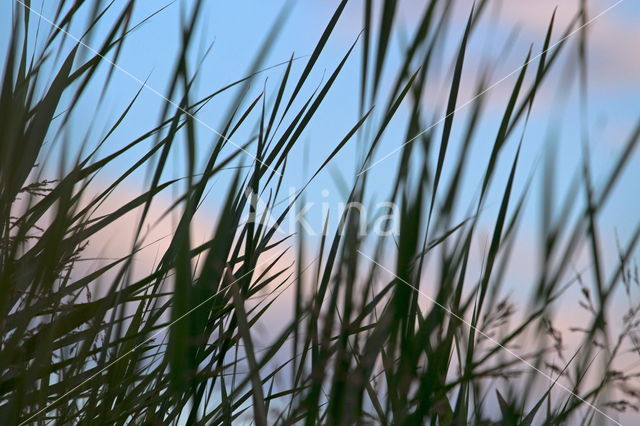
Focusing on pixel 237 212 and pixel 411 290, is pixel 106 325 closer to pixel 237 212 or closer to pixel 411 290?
pixel 237 212

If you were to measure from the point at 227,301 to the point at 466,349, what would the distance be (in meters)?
0.23

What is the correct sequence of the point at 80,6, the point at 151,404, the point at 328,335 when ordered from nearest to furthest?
the point at 328,335 → the point at 151,404 → the point at 80,6

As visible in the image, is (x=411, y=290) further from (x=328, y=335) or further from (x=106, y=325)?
(x=106, y=325)

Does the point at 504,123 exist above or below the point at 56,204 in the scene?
above

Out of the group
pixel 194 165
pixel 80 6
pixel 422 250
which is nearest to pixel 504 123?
pixel 422 250

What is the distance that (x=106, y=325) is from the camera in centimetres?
75

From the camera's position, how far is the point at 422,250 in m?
0.59

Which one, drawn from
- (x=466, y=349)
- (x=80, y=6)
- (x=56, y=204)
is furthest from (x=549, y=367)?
(x=80, y=6)

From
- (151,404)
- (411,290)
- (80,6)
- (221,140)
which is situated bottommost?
(151,404)

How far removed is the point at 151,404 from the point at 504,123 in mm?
376

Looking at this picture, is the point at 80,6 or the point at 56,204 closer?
the point at 56,204

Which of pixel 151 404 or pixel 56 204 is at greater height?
pixel 56 204

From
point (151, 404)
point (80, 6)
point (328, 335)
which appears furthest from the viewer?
point (80, 6)

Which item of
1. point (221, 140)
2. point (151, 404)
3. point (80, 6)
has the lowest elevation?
point (151, 404)
